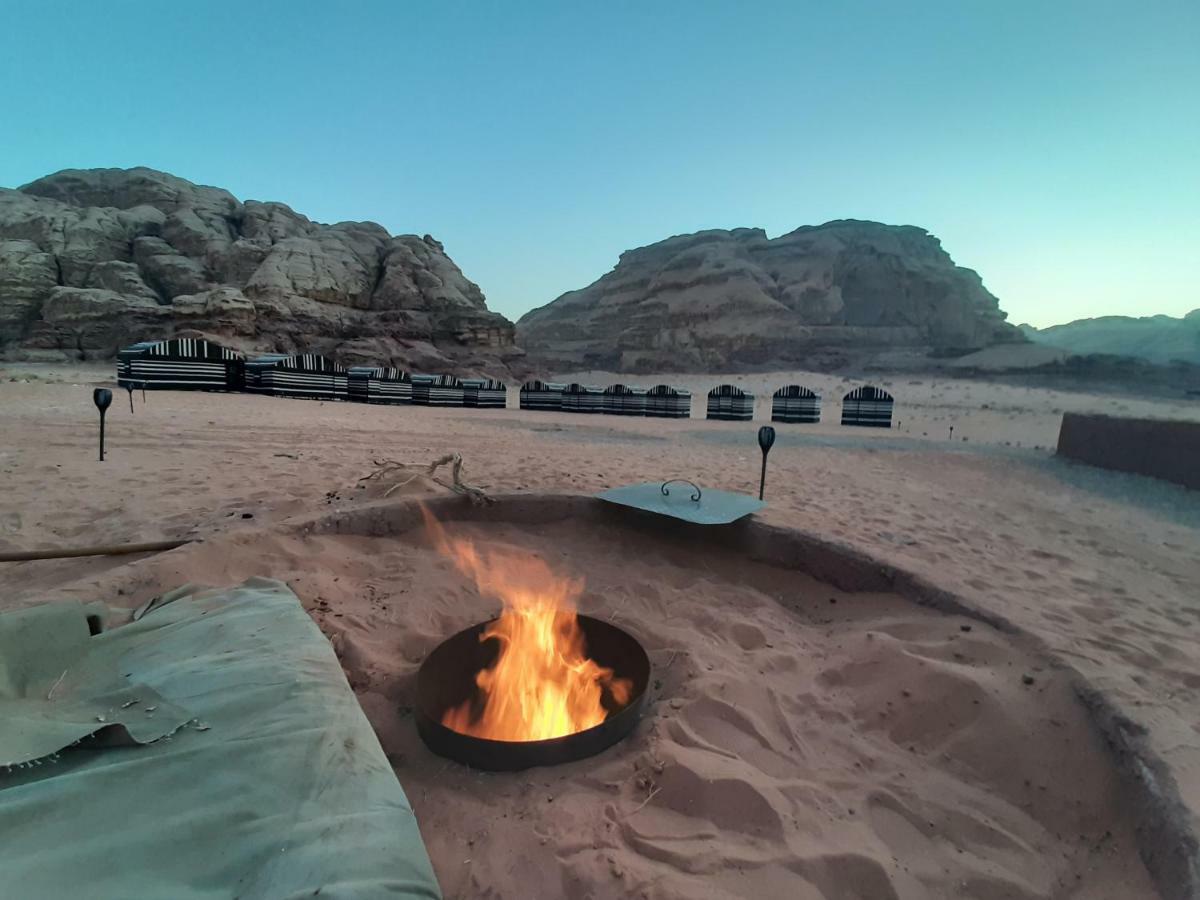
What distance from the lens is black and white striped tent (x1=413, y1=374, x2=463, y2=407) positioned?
25.6 meters

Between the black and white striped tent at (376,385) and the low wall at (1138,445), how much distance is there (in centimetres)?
2373

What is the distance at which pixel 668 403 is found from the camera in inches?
976

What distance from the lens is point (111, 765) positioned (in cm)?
140

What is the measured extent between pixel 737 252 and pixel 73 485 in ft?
287

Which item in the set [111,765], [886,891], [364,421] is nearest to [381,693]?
[111,765]

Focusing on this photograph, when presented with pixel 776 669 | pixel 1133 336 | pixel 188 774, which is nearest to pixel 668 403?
pixel 776 669

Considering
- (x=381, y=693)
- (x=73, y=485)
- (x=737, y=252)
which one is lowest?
(x=381, y=693)

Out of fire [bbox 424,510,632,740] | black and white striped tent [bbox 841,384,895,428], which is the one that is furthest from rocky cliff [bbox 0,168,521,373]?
fire [bbox 424,510,632,740]

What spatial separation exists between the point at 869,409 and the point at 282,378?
24004mm

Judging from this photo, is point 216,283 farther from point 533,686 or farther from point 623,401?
point 533,686

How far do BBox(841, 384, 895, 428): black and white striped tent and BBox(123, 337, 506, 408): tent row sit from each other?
15097 mm

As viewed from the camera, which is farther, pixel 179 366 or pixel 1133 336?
pixel 1133 336

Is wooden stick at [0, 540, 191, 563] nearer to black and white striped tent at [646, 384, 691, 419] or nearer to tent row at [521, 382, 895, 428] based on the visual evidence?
tent row at [521, 382, 895, 428]

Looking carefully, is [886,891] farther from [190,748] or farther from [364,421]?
[364,421]
